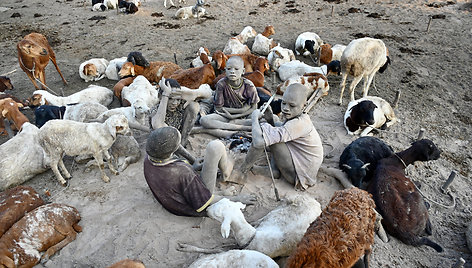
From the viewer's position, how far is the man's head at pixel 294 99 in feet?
11.5

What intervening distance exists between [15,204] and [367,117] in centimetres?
547

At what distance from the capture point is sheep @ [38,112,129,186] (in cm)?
404

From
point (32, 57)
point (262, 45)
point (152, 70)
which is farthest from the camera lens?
point (262, 45)

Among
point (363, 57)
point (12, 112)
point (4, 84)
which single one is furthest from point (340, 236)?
point (4, 84)

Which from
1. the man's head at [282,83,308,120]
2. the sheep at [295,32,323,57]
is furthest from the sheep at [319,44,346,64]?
the man's head at [282,83,308,120]

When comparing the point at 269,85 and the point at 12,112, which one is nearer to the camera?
the point at 12,112

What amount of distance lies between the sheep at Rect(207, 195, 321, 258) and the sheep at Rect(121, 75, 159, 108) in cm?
367

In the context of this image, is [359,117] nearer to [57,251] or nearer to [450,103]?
[450,103]

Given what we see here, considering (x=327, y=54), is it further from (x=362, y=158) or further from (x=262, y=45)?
(x=362, y=158)

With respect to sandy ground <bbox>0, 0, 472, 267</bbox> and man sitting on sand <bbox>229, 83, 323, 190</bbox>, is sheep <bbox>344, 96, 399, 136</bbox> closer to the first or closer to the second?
sandy ground <bbox>0, 0, 472, 267</bbox>

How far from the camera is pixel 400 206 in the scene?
352 centimetres

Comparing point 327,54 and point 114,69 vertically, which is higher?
point 327,54

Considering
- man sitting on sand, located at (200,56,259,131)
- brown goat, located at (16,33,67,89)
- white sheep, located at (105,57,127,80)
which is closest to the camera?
man sitting on sand, located at (200,56,259,131)

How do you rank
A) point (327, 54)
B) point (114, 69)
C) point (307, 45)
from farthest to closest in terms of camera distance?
point (307, 45), point (327, 54), point (114, 69)
